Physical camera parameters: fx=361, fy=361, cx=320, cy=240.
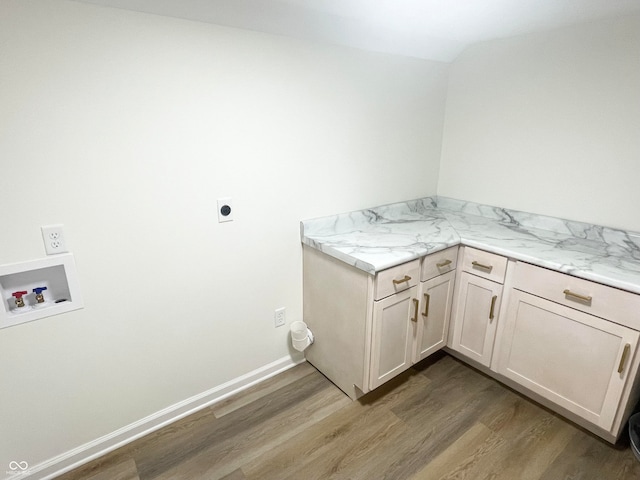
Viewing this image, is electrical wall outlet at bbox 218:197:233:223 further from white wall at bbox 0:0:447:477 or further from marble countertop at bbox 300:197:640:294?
marble countertop at bbox 300:197:640:294

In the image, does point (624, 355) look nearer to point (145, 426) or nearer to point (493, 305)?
point (493, 305)

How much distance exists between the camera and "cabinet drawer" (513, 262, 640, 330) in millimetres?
1505

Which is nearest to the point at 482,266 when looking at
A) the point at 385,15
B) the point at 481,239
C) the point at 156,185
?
the point at 481,239

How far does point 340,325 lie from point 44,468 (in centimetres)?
146

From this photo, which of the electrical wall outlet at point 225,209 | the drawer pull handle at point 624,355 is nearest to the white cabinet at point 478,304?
the drawer pull handle at point 624,355

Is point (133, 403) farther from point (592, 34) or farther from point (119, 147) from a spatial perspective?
point (592, 34)

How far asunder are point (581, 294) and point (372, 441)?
1194 mm

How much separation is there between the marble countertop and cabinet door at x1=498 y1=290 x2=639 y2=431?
0.73 ft

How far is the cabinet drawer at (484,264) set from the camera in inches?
75.8

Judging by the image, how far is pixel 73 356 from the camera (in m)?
1.52

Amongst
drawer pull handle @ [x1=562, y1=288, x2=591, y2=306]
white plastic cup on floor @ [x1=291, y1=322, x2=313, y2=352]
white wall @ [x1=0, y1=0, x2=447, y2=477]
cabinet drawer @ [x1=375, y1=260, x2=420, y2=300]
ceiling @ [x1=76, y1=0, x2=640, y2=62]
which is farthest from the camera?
white plastic cup on floor @ [x1=291, y1=322, x2=313, y2=352]

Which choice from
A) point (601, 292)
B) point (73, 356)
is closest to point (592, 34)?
point (601, 292)

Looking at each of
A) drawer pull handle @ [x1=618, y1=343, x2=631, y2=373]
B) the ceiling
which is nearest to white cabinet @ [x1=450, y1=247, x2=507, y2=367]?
drawer pull handle @ [x1=618, y1=343, x2=631, y2=373]

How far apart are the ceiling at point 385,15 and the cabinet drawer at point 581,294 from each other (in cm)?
123
